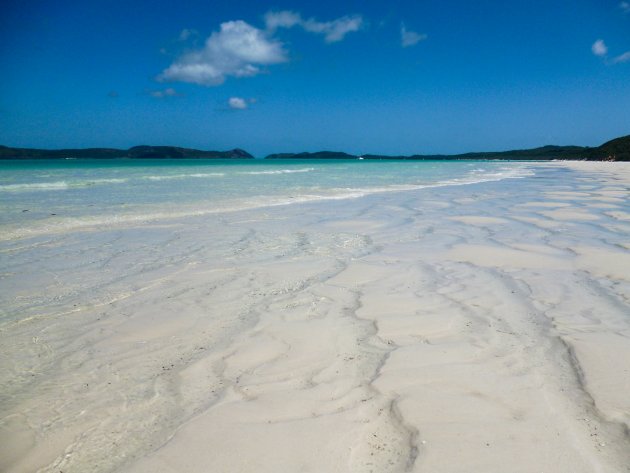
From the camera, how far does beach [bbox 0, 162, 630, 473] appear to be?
79.5 inches

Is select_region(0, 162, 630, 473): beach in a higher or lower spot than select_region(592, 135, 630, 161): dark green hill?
lower

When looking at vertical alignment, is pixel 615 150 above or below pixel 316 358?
above

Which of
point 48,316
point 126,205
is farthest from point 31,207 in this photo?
point 48,316

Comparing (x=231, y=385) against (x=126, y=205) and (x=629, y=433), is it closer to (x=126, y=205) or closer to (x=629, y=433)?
(x=629, y=433)

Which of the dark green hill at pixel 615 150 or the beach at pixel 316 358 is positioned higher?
the dark green hill at pixel 615 150

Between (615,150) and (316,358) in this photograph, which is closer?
(316,358)

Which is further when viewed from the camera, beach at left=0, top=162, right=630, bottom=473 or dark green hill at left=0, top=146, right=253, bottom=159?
dark green hill at left=0, top=146, right=253, bottom=159

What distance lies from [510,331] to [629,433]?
131 cm

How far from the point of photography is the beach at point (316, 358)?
202cm

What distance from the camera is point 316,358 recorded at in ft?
9.72

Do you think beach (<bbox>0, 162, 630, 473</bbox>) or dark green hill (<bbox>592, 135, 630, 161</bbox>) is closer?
beach (<bbox>0, 162, 630, 473</bbox>)

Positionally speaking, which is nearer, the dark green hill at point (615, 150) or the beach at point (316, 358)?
the beach at point (316, 358)

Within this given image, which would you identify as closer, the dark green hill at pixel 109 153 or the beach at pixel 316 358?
the beach at pixel 316 358

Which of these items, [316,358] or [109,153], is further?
[109,153]
